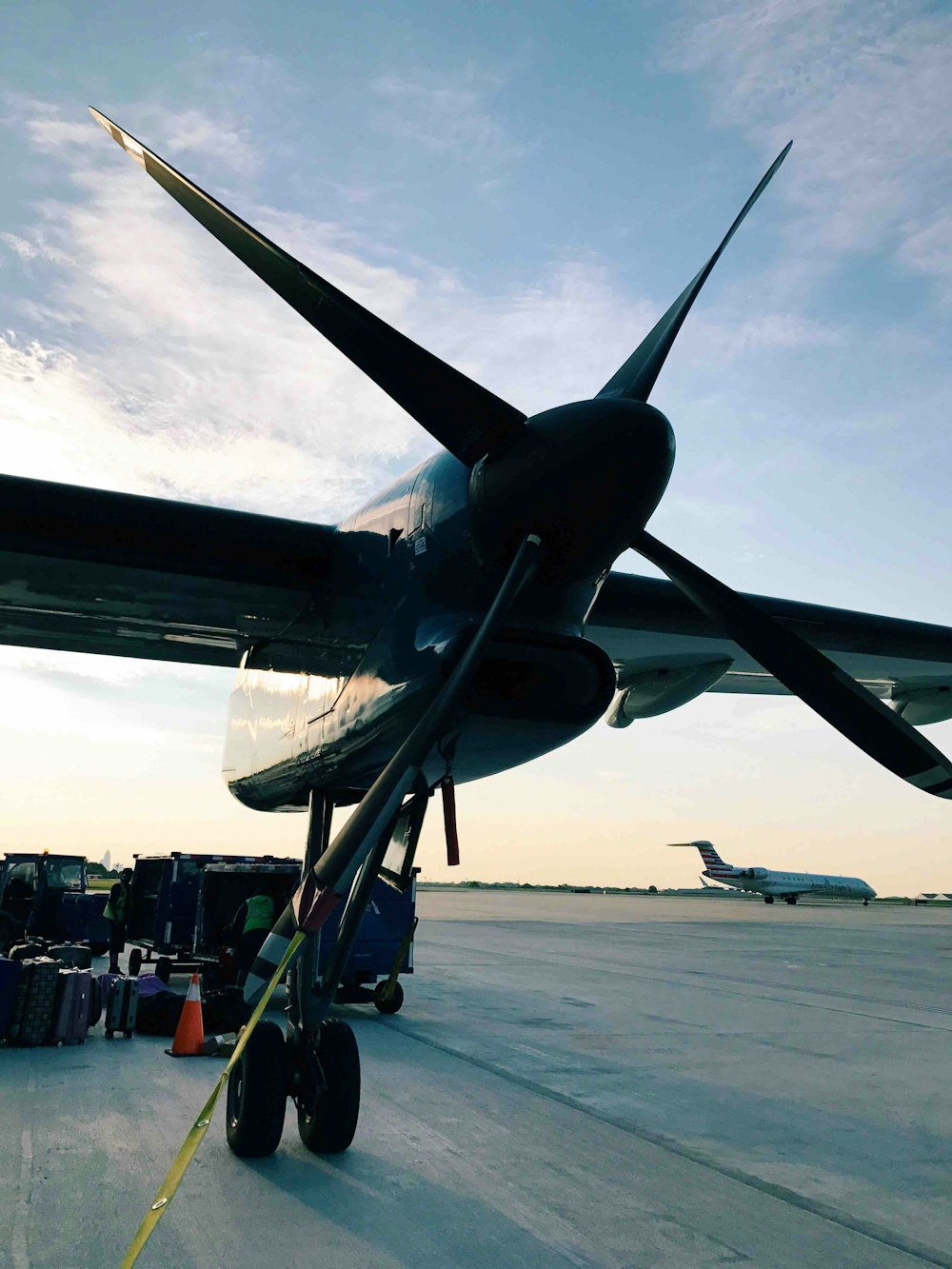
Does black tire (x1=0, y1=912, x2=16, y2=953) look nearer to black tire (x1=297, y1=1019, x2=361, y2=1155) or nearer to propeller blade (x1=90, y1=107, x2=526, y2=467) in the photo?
black tire (x1=297, y1=1019, x2=361, y2=1155)

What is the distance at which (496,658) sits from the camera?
Answer: 5.03 m

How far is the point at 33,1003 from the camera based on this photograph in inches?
356

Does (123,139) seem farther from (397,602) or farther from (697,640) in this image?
(697,640)

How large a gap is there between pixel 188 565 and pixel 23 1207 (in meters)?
3.56

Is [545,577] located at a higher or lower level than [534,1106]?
higher

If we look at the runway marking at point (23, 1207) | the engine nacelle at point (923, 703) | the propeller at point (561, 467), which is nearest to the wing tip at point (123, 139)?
the propeller at point (561, 467)

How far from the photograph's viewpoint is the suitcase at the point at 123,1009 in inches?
387

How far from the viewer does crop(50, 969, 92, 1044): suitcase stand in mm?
9164

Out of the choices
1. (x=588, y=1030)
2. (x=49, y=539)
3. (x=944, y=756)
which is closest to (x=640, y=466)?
(x=944, y=756)

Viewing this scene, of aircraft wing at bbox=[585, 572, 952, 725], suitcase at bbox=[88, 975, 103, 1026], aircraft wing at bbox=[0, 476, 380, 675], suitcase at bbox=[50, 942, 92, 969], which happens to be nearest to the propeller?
aircraft wing at bbox=[0, 476, 380, 675]

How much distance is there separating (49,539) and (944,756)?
18.3ft

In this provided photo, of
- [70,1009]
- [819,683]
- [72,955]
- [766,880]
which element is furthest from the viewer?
[766,880]

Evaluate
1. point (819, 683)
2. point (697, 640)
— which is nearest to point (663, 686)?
point (697, 640)

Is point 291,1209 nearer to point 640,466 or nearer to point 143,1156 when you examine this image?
point 143,1156
